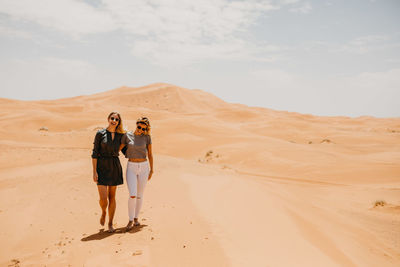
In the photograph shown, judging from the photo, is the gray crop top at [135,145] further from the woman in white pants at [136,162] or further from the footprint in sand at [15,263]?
the footprint in sand at [15,263]

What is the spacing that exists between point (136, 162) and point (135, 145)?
10.8 inches

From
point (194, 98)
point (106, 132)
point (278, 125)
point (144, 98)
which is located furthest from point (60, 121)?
point (194, 98)

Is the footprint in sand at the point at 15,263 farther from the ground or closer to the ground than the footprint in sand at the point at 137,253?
closer to the ground

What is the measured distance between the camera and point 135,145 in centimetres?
497

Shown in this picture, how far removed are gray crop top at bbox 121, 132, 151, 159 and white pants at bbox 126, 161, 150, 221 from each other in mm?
131

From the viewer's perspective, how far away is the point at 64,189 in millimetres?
8016

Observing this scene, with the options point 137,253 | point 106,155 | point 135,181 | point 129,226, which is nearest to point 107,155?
point 106,155

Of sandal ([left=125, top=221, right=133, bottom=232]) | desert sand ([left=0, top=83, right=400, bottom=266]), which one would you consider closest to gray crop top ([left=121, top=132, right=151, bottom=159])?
sandal ([left=125, top=221, right=133, bottom=232])

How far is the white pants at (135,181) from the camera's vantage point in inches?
196

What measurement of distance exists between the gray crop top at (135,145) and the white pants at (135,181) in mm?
131

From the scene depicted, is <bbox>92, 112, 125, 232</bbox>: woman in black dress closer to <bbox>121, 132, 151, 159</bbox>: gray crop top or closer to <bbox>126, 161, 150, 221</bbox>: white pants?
<bbox>121, 132, 151, 159</bbox>: gray crop top

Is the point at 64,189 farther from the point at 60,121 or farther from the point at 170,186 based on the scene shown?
the point at 60,121

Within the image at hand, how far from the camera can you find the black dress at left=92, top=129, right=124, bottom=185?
16.1ft

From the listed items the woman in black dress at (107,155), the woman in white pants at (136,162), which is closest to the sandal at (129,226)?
the woman in white pants at (136,162)
